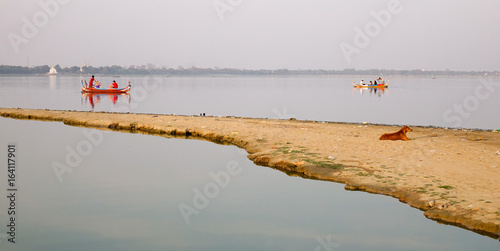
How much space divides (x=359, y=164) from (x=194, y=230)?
6033 millimetres

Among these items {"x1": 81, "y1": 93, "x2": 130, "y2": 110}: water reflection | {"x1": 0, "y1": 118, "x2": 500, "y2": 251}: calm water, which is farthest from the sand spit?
{"x1": 81, "y1": 93, "x2": 130, "y2": 110}: water reflection

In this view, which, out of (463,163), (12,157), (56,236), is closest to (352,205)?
(463,163)

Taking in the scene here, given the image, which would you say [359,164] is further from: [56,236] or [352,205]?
[56,236]

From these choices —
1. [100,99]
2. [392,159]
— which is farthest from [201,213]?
[100,99]

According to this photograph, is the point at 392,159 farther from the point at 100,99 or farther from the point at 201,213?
the point at 100,99

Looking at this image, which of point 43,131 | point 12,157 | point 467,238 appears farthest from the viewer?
point 43,131

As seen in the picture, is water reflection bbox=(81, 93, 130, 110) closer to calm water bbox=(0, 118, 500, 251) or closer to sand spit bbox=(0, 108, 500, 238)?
sand spit bbox=(0, 108, 500, 238)

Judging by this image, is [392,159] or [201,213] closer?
[201,213]

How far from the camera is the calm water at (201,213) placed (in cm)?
991

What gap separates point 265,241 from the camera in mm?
9953

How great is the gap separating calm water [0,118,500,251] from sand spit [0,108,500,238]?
0.36 m

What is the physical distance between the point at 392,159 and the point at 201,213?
6.47m

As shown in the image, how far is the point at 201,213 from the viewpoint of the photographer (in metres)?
11.9

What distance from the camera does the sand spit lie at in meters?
11.0
